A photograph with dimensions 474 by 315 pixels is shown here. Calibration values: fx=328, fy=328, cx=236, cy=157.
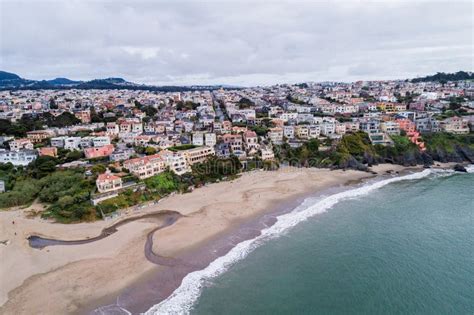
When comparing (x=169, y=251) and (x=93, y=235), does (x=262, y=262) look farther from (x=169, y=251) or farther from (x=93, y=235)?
(x=93, y=235)

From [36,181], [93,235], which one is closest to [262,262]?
[93,235]

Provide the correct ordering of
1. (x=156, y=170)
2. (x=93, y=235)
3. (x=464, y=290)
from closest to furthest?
1. (x=464, y=290)
2. (x=93, y=235)
3. (x=156, y=170)

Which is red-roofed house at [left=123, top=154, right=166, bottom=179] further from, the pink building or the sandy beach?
the pink building

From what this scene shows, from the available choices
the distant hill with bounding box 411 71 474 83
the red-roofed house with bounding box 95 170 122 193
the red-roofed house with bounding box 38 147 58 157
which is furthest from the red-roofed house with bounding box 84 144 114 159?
the distant hill with bounding box 411 71 474 83

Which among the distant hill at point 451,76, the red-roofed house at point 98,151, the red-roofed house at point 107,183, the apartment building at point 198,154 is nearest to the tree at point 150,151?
the red-roofed house at point 98,151

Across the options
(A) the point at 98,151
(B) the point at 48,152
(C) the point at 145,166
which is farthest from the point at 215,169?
(B) the point at 48,152
